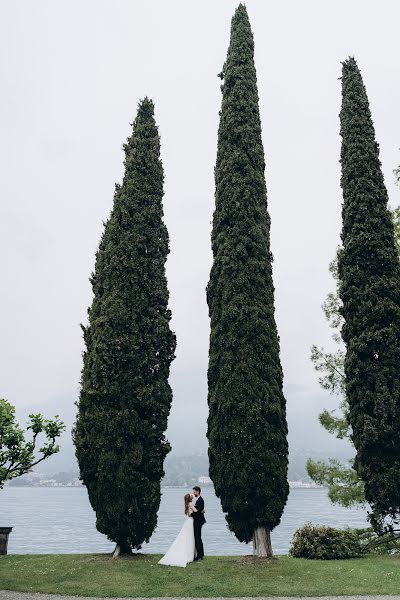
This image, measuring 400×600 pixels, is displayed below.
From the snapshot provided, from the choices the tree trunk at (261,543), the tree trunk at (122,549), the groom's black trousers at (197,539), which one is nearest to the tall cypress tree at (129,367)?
the tree trunk at (122,549)

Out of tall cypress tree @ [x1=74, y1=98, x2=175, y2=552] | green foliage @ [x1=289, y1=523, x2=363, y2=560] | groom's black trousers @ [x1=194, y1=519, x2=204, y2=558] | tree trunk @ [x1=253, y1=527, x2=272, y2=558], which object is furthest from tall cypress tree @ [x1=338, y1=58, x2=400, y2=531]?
tall cypress tree @ [x1=74, y1=98, x2=175, y2=552]

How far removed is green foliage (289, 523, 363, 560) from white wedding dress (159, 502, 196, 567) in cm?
350

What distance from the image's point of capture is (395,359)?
16.1 m

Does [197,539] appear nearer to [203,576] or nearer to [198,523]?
[198,523]

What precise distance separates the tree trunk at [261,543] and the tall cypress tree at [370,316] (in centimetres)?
360

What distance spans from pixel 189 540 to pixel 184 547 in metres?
0.26

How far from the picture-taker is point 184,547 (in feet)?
43.9

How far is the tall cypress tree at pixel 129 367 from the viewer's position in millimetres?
14234

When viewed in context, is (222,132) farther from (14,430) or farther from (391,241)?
(14,430)

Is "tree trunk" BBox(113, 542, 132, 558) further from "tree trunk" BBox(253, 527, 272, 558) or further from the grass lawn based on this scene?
"tree trunk" BBox(253, 527, 272, 558)

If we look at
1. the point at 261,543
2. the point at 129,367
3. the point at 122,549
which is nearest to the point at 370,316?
the point at 261,543

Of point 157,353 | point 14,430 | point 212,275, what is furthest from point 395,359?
point 14,430

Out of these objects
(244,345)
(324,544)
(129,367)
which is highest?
(244,345)

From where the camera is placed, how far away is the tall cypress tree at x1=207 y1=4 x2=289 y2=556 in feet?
46.1
